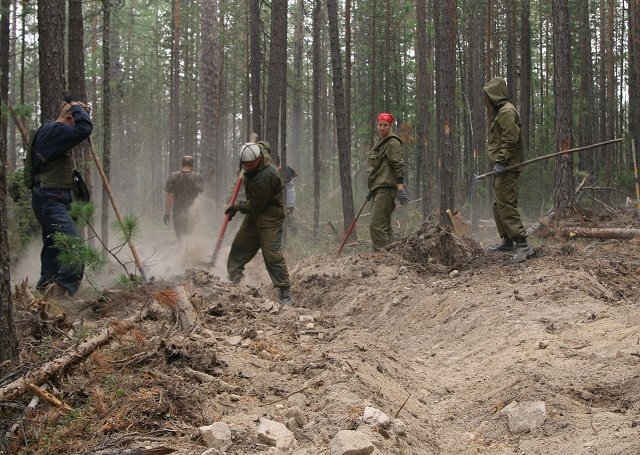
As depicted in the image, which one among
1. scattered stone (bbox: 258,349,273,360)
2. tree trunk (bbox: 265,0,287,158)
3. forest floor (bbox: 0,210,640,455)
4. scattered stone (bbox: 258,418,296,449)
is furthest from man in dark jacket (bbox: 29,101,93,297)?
tree trunk (bbox: 265,0,287,158)

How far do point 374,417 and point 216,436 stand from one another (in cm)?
95

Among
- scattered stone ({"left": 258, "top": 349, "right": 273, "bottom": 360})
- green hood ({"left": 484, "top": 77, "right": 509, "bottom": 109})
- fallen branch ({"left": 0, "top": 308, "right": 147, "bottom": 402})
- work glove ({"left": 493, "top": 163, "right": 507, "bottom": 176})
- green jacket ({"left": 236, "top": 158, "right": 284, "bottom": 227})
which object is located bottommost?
scattered stone ({"left": 258, "top": 349, "right": 273, "bottom": 360})

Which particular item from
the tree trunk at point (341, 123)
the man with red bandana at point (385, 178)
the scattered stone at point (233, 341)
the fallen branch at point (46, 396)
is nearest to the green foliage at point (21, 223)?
the man with red bandana at point (385, 178)

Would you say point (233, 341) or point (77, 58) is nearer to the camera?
point (233, 341)

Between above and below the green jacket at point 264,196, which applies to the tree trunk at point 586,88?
above

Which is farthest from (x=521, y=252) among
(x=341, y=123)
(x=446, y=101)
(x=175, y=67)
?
(x=175, y=67)

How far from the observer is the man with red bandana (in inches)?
462

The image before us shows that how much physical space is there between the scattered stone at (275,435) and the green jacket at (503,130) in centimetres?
696

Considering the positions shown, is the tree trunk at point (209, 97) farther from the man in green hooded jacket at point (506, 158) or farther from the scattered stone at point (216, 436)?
the scattered stone at point (216, 436)

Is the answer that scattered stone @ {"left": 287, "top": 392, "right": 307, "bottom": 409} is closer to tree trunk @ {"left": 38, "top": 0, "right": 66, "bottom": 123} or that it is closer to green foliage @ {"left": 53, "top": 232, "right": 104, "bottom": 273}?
green foliage @ {"left": 53, "top": 232, "right": 104, "bottom": 273}

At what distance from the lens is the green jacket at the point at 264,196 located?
29.6 ft

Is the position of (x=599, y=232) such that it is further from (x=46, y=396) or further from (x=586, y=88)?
(x=586, y=88)

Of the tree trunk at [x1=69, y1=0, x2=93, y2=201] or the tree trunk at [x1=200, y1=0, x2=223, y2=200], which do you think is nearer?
the tree trunk at [x1=69, y1=0, x2=93, y2=201]

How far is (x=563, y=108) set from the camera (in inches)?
571
